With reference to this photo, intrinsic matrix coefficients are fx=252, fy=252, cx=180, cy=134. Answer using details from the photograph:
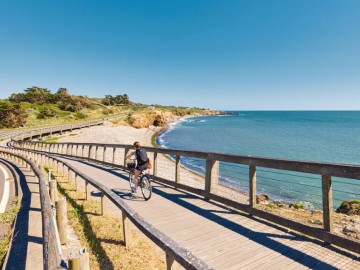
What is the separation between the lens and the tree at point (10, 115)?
5290cm

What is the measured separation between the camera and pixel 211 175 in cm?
714

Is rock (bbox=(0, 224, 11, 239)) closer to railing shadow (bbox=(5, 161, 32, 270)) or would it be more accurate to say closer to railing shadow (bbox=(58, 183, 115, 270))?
railing shadow (bbox=(5, 161, 32, 270))

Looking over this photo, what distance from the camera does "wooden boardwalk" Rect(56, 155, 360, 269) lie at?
3910 millimetres

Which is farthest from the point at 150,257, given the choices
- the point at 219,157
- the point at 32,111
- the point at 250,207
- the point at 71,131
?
the point at 32,111

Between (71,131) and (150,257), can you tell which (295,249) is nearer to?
(150,257)

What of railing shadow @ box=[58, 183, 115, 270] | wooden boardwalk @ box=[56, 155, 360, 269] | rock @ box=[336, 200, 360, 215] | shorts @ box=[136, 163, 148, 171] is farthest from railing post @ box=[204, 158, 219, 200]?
rock @ box=[336, 200, 360, 215]

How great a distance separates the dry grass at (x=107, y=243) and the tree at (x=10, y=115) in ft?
187

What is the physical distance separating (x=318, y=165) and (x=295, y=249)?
150 cm

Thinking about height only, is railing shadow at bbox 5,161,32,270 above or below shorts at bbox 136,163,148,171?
below

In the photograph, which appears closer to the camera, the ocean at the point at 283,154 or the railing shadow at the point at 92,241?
the railing shadow at the point at 92,241

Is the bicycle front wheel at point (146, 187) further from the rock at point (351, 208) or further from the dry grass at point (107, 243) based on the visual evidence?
the rock at point (351, 208)

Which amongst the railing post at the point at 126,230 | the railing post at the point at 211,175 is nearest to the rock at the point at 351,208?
the railing post at the point at 211,175

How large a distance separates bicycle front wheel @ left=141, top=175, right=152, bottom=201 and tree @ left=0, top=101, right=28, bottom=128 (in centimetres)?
5697

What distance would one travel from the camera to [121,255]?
4.48 meters
